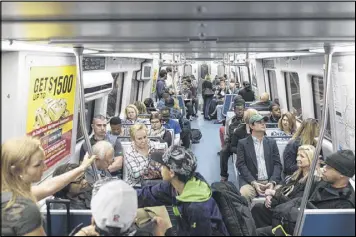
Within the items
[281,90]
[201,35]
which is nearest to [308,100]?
[281,90]

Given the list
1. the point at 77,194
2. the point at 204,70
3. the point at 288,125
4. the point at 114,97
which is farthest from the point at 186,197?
the point at 204,70

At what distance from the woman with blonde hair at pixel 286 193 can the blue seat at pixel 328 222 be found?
0.75m

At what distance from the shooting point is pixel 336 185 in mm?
2678

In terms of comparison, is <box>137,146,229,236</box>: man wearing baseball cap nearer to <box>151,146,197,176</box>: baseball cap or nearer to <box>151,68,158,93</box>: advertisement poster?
<box>151,146,197,176</box>: baseball cap

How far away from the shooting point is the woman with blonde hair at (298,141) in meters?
4.59

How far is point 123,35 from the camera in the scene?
5.80ft

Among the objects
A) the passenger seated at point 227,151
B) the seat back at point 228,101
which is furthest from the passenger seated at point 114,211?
the seat back at point 228,101

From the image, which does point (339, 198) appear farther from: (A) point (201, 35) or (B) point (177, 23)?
(B) point (177, 23)

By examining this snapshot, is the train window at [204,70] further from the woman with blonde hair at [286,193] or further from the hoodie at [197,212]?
the hoodie at [197,212]

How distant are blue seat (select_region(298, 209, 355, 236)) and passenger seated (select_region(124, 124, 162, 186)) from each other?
6.21ft

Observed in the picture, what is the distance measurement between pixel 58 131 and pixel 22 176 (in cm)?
292

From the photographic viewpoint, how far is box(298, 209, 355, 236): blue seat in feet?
7.14

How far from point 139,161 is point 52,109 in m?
1.10

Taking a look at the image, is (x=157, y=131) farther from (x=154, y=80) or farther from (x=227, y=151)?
(x=154, y=80)
